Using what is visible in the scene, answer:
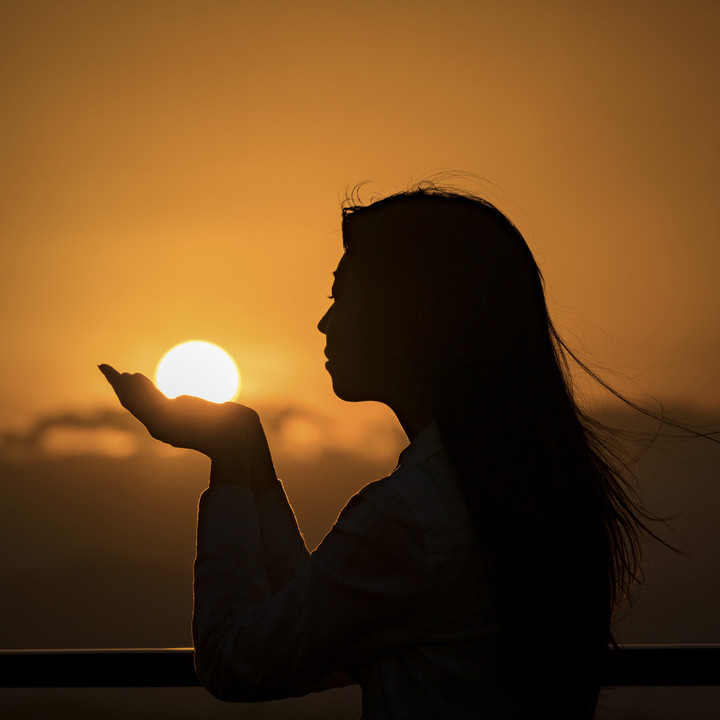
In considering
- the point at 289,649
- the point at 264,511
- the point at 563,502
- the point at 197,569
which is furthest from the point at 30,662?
the point at 563,502

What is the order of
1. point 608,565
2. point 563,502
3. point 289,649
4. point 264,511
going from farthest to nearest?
point 264,511
point 608,565
point 563,502
point 289,649

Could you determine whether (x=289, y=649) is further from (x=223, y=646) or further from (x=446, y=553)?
(x=446, y=553)

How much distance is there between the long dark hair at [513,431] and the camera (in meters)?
0.92

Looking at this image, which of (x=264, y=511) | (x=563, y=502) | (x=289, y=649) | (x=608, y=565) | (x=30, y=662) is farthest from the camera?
(x=30, y=662)

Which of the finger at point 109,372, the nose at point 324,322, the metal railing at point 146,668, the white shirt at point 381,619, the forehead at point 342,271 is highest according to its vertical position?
the forehead at point 342,271

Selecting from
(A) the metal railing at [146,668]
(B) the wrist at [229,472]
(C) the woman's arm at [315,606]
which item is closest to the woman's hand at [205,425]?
(B) the wrist at [229,472]

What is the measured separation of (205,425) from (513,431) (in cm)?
48

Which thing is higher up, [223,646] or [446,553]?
[446,553]

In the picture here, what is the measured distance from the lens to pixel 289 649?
0.85 metres

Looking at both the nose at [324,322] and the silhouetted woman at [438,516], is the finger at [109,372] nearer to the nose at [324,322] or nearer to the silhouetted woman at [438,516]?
the silhouetted woman at [438,516]

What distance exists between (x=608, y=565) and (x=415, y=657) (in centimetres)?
34

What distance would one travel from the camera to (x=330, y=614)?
2.79 feet

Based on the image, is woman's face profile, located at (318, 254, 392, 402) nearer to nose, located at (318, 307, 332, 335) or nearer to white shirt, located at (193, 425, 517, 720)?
nose, located at (318, 307, 332, 335)

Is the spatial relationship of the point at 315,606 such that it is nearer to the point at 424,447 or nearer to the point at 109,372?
the point at 424,447
